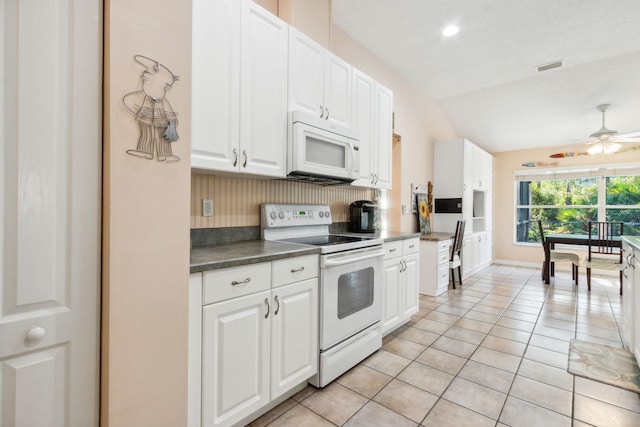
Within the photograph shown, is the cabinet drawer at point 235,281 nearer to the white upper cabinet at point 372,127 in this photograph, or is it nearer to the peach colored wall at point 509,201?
the white upper cabinet at point 372,127

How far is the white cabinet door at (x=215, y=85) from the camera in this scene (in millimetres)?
1574

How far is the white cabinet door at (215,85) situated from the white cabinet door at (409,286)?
1.90 metres

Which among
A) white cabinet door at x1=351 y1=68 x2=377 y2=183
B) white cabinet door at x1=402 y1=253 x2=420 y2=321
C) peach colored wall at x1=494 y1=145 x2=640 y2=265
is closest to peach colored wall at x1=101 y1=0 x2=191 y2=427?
white cabinet door at x1=351 y1=68 x2=377 y2=183

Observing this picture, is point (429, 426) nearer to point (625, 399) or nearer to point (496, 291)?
point (625, 399)

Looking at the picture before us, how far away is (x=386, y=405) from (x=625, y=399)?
1.46 meters

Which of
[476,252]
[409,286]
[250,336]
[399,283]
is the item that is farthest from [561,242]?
[250,336]

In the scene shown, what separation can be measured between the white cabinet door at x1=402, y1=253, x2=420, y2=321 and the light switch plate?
5.93 ft

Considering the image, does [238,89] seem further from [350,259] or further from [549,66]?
[549,66]

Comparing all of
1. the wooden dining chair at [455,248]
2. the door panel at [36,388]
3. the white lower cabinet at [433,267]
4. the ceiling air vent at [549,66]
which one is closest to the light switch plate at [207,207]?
the door panel at [36,388]

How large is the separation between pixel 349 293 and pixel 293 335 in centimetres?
54

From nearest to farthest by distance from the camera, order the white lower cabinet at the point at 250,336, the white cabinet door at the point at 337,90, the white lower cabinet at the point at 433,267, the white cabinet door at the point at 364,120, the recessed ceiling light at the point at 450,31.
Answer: the white lower cabinet at the point at 250,336 < the white cabinet door at the point at 337,90 < the white cabinet door at the point at 364,120 < the recessed ceiling light at the point at 450,31 < the white lower cabinet at the point at 433,267

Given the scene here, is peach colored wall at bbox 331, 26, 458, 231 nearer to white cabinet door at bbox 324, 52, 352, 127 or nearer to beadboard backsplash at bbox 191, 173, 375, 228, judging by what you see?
white cabinet door at bbox 324, 52, 352, 127

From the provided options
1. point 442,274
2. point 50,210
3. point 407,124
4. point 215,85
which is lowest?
point 442,274

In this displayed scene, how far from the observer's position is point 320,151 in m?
2.23
